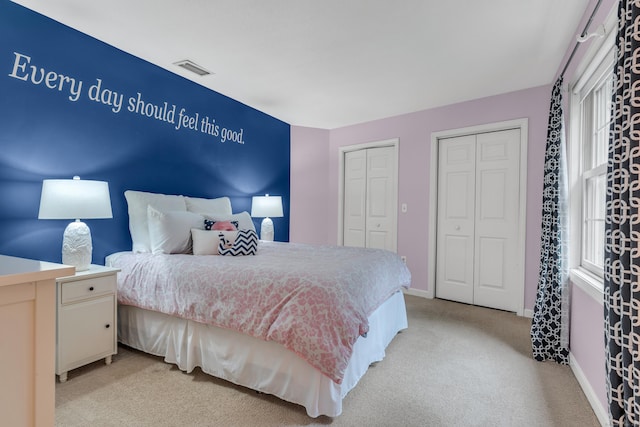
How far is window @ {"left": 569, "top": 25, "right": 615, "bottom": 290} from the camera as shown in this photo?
6.61 feet

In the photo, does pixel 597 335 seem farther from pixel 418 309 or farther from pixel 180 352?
pixel 180 352

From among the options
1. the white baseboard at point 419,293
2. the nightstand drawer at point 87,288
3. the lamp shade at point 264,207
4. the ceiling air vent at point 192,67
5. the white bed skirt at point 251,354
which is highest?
the ceiling air vent at point 192,67

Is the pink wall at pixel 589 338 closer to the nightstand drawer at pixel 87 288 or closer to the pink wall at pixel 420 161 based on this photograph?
the pink wall at pixel 420 161

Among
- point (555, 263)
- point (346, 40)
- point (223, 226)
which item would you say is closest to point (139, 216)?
point (223, 226)

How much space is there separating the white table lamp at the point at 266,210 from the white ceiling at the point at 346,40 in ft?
4.18

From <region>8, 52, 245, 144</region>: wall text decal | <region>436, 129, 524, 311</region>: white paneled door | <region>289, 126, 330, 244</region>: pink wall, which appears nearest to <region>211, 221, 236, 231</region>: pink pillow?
<region>8, 52, 245, 144</region>: wall text decal

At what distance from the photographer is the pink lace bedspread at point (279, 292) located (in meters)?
1.64

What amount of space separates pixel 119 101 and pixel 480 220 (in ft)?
12.9

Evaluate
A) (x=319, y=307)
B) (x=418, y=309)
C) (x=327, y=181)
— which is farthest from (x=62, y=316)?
(x=327, y=181)

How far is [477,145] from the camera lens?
3.81 m

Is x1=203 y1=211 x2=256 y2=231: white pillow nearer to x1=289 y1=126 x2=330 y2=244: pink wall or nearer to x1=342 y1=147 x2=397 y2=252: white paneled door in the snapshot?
x1=289 y1=126 x2=330 y2=244: pink wall

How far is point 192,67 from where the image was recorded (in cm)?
A: 303

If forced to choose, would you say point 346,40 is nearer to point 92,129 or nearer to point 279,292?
point 279,292

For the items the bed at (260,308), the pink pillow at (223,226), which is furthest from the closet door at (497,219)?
the pink pillow at (223,226)
